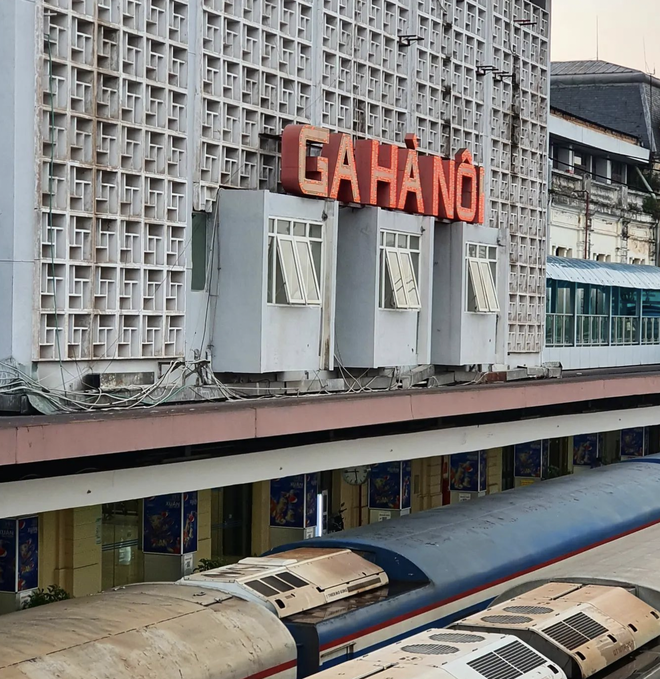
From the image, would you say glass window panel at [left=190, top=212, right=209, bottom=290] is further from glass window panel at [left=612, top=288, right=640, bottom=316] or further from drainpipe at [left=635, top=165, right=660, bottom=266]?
drainpipe at [left=635, top=165, right=660, bottom=266]

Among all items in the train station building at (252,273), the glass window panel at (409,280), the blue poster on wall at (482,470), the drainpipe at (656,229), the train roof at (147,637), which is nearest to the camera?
the train roof at (147,637)

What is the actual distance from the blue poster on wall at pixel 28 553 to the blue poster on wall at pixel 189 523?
321 cm

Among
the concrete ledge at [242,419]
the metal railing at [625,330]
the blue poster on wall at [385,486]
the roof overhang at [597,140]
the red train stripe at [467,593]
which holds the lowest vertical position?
the blue poster on wall at [385,486]

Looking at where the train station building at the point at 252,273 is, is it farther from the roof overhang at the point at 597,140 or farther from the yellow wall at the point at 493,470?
the roof overhang at the point at 597,140

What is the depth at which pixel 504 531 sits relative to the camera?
59.9 feet

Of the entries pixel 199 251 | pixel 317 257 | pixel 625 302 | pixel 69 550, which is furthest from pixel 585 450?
pixel 69 550

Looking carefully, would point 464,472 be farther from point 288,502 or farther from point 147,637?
point 147,637

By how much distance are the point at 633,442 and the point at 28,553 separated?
95.3 feet

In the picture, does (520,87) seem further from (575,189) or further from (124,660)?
(124,660)

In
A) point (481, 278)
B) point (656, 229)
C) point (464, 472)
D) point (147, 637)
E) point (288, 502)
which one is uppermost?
point (656, 229)

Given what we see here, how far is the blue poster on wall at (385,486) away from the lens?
94.0ft

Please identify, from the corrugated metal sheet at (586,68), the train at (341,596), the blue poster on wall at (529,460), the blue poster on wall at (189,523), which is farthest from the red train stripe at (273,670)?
the corrugated metal sheet at (586,68)

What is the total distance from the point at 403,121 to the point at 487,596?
13208mm

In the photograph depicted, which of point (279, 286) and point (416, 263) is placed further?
point (416, 263)
